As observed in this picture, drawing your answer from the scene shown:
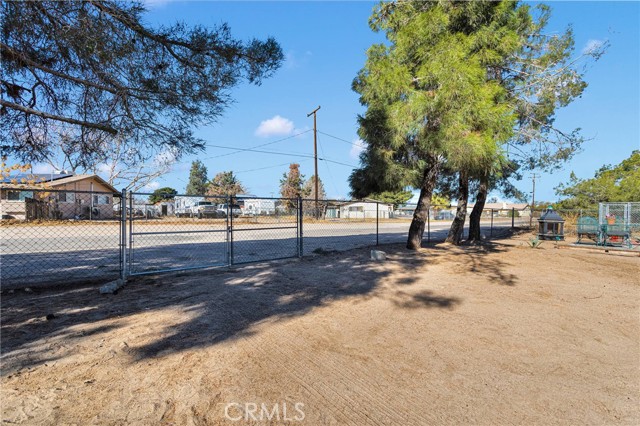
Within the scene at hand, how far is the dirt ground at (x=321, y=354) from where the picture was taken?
8.20 feet

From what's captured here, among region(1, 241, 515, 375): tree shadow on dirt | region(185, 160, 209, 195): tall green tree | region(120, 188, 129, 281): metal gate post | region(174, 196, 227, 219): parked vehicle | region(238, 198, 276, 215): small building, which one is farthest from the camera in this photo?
region(185, 160, 209, 195): tall green tree

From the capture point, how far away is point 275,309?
4.88 metres

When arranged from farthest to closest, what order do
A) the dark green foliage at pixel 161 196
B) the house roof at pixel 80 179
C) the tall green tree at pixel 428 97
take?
the house roof at pixel 80 179 → the tall green tree at pixel 428 97 → the dark green foliage at pixel 161 196

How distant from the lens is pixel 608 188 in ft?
70.3

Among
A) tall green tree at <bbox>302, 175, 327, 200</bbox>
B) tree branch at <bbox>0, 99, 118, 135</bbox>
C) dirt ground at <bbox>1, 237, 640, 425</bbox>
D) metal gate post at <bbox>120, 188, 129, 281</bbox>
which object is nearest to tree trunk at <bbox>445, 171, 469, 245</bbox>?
dirt ground at <bbox>1, 237, 640, 425</bbox>

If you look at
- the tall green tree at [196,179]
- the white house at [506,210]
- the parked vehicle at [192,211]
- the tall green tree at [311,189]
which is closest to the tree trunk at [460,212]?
the white house at [506,210]

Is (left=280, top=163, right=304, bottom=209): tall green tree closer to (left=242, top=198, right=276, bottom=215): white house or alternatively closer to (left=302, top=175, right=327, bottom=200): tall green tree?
(left=302, top=175, right=327, bottom=200): tall green tree

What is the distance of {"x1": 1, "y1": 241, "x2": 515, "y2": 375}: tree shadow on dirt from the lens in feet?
11.7

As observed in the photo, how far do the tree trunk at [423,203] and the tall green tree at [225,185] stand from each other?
4626 cm

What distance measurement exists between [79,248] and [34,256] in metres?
2.16

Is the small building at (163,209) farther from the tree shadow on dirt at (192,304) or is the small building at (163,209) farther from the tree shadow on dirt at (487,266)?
the tree shadow on dirt at (487,266)

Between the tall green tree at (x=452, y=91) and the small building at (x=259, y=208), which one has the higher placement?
the tall green tree at (x=452, y=91)

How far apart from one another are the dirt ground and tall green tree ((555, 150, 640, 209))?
755 inches

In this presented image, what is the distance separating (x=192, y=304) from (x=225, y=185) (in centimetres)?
5822
